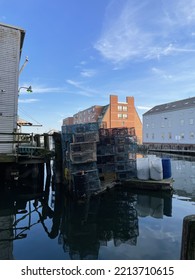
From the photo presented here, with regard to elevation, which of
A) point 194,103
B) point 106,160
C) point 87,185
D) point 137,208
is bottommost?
point 137,208

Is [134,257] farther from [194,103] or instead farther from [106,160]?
[194,103]

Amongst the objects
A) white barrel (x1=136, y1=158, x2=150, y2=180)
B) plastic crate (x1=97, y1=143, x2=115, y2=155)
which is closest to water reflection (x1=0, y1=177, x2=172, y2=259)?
white barrel (x1=136, y1=158, x2=150, y2=180)

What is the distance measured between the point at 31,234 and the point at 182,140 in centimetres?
4527

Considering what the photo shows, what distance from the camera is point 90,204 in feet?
33.3

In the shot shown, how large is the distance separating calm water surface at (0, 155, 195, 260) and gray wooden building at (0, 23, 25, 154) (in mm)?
3940

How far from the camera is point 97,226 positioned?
7.74 metres

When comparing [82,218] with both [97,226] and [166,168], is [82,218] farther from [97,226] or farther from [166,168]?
[166,168]

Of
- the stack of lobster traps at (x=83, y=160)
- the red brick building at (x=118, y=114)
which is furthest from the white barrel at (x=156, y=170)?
the red brick building at (x=118, y=114)

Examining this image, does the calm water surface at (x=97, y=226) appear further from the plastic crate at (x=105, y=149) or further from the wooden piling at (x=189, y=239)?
the wooden piling at (x=189, y=239)

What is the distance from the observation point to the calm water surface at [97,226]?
5.81m

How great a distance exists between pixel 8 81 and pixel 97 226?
31.7 feet

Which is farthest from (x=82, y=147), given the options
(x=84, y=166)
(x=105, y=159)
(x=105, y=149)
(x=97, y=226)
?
(x=97, y=226)

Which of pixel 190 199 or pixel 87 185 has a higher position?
pixel 87 185
